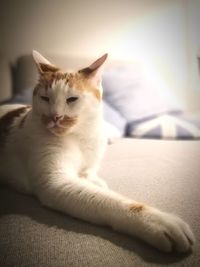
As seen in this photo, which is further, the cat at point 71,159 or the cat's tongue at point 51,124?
the cat's tongue at point 51,124

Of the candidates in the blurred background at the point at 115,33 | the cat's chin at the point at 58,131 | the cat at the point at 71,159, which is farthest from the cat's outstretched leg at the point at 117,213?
the blurred background at the point at 115,33

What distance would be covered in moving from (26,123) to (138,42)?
127 cm

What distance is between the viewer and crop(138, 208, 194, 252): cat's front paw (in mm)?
422

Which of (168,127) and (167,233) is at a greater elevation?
(167,233)

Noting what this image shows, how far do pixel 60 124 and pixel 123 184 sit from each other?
248 millimetres

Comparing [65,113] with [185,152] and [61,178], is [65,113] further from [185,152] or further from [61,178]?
[185,152]

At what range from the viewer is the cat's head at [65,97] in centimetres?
62

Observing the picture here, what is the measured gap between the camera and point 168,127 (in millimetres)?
1361

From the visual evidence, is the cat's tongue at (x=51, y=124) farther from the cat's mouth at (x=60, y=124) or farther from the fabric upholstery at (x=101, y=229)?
the fabric upholstery at (x=101, y=229)

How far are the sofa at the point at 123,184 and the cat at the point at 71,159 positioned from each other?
0.03 meters

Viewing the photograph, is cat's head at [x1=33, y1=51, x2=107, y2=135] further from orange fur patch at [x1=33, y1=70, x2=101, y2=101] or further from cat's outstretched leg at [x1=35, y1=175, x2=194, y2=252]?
cat's outstretched leg at [x1=35, y1=175, x2=194, y2=252]

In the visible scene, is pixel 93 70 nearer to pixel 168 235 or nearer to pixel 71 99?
pixel 71 99

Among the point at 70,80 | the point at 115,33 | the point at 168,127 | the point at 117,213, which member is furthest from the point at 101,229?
the point at 115,33

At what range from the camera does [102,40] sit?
5.87ft
